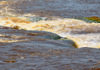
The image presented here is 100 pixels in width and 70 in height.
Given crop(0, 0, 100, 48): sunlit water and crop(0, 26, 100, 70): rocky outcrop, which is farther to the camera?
crop(0, 0, 100, 48): sunlit water

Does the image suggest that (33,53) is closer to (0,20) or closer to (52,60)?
(52,60)

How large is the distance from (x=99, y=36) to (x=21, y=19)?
5.38 meters

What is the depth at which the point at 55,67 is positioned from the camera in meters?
5.07

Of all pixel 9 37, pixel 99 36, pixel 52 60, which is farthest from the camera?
pixel 99 36

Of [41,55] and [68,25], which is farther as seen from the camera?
[68,25]

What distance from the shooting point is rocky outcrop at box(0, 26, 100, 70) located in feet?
16.8

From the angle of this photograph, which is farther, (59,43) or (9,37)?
(9,37)

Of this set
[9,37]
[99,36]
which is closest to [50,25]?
[99,36]

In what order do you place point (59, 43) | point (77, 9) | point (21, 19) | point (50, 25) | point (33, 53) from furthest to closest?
point (77, 9) < point (21, 19) < point (50, 25) < point (59, 43) < point (33, 53)

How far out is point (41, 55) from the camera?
595 cm

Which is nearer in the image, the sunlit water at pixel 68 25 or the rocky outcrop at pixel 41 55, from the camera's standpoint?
the rocky outcrop at pixel 41 55

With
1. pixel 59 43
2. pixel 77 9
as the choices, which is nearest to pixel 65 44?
pixel 59 43

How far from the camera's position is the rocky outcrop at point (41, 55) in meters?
→ 5.11

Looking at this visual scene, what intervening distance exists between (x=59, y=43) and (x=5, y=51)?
1829 mm
